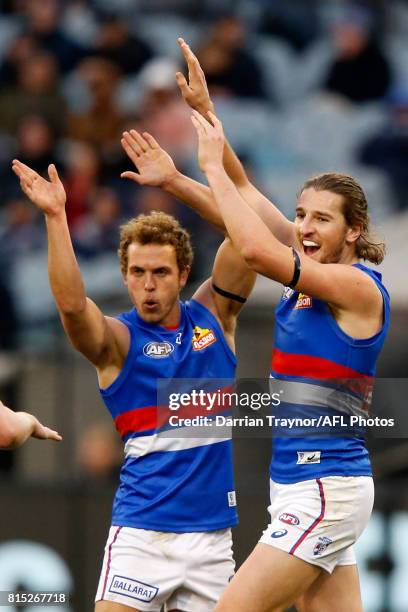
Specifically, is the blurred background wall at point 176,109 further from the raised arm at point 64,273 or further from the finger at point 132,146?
the raised arm at point 64,273

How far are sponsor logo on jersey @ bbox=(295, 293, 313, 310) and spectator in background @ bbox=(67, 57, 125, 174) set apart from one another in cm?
628

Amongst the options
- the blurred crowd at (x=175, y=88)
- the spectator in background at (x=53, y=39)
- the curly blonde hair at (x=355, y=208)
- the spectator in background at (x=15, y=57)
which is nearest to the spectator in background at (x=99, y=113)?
the blurred crowd at (x=175, y=88)

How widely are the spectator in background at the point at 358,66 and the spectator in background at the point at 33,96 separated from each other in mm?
2638

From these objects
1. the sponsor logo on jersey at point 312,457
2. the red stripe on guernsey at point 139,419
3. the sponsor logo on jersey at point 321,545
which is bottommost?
the sponsor logo on jersey at point 321,545

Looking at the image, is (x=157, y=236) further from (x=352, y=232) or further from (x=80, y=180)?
(x=80, y=180)

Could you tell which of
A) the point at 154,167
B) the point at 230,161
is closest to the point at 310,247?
the point at 230,161

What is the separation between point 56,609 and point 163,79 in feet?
17.9

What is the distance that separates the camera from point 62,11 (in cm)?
1198

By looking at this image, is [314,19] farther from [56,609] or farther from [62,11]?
[56,609]

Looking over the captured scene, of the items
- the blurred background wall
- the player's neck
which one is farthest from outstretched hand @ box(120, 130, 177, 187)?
the blurred background wall

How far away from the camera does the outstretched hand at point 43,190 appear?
5.19 meters

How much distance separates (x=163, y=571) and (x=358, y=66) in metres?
7.33

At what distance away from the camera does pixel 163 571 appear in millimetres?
5250

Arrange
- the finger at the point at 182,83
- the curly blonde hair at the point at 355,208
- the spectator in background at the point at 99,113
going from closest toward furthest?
the curly blonde hair at the point at 355,208 < the finger at the point at 182,83 < the spectator in background at the point at 99,113
